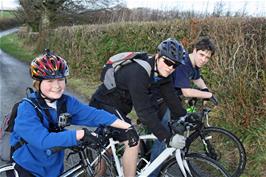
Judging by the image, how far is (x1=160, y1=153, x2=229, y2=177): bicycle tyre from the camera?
381cm

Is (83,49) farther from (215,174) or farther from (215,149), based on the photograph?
(215,174)

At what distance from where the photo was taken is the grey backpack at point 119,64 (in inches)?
150

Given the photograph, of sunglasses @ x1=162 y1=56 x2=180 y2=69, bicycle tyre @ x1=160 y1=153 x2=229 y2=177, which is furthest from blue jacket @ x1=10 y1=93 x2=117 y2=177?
bicycle tyre @ x1=160 y1=153 x2=229 y2=177

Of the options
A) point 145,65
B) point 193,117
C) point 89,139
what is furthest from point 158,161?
point 89,139

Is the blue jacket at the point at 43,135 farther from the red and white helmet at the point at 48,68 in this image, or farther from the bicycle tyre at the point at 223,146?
the bicycle tyre at the point at 223,146

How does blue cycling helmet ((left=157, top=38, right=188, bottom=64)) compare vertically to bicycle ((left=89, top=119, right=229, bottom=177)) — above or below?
above

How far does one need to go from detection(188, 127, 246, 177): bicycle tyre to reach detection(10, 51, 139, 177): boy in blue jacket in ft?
6.94

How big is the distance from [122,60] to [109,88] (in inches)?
14.3

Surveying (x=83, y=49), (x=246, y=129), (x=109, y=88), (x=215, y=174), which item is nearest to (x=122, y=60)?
(x=109, y=88)

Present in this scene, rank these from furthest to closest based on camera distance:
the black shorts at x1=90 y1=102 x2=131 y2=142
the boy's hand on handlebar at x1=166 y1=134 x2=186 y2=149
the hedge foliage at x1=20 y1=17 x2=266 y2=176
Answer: the hedge foliage at x1=20 y1=17 x2=266 y2=176, the black shorts at x1=90 y1=102 x2=131 y2=142, the boy's hand on handlebar at x1=166 y1=134 x2=186 y2=149

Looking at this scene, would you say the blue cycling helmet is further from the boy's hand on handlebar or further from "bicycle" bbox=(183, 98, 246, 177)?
"bicycle" bbox=(183, 98, 246, 177)

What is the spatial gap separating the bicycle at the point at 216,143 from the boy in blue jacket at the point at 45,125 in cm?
205

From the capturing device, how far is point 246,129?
5.91 metres

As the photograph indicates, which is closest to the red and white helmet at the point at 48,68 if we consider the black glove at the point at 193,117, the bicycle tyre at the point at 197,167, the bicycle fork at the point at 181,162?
the bicycle fork at the point at 181,162
